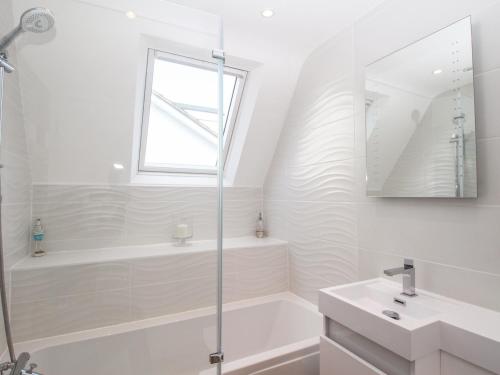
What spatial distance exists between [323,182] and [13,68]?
193 cm

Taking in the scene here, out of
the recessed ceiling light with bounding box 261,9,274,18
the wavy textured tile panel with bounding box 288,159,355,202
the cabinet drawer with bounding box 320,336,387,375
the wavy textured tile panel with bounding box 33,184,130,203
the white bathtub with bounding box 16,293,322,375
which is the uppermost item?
the recessed ceiling light with bounding box 261,9,274,18

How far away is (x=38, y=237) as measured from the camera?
1.70 metres

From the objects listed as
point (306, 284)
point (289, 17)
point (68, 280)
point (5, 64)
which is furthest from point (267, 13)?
point (68, 280)

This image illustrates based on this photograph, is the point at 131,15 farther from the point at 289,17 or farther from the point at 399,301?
the point at 399,301

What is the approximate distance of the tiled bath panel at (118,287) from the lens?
1.56 metres

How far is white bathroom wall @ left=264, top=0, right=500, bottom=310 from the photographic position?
1153 mm

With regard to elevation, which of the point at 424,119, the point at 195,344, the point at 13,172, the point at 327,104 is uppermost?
the point at 327,104

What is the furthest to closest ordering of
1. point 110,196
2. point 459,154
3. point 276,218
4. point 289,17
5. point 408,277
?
point 276,218
point 110,196
point 289,17
point 408,277
point 459,154

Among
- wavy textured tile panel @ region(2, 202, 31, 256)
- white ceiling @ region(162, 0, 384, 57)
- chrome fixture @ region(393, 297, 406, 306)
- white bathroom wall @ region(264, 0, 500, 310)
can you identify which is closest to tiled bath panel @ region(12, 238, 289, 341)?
wavy textured tile panel @ region(2, 202, 31, 256)

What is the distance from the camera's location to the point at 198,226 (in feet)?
6.86

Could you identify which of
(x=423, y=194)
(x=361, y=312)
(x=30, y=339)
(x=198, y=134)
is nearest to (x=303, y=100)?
(x=198, y=134)

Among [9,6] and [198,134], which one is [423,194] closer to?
[198,134]

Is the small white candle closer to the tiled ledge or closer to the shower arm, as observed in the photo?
the tiled ledge

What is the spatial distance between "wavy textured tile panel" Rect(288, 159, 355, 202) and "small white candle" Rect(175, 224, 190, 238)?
0.91 m
